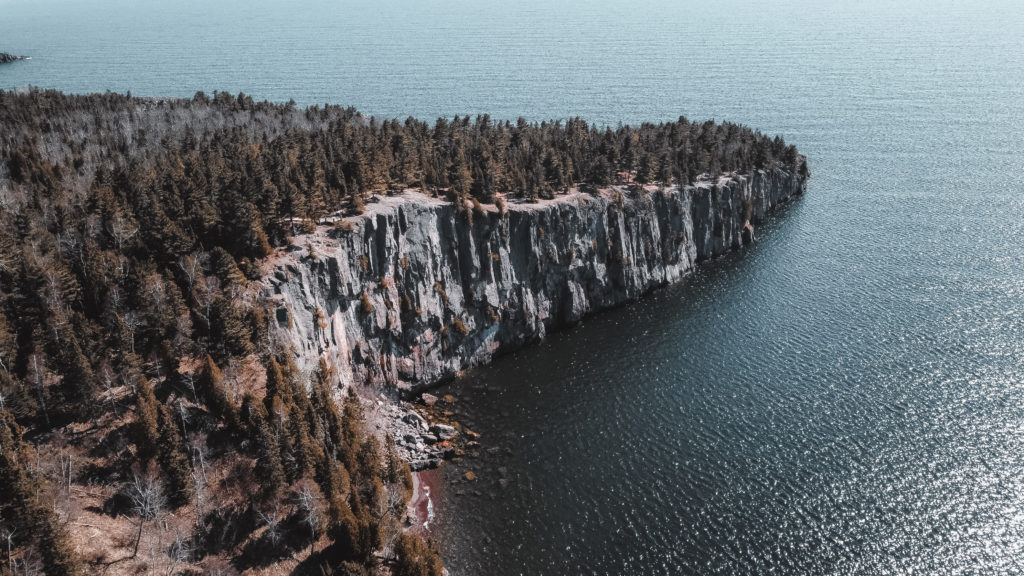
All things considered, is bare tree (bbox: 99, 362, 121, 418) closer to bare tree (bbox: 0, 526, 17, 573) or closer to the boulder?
bare tree (bbox: 0, 526, 17, 573)

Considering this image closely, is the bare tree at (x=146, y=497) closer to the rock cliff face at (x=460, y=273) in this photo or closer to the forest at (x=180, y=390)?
the forest at (x=180, y=390)

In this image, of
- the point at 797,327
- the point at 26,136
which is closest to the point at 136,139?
the point at 26,136

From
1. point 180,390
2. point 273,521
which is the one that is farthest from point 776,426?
point 180,390

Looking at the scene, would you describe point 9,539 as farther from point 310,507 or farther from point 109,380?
point 310,507

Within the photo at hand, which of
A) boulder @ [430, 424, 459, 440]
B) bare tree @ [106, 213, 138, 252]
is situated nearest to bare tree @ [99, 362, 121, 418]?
bare tree @ [106, 213, 138, 252]

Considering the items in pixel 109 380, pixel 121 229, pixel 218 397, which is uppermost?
pixel 121 229

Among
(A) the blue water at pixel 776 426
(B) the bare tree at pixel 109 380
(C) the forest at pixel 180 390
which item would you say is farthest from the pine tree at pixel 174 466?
(A) the blue water at pixel 776 426

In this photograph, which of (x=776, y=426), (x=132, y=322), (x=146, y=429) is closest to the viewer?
(x=146, y=429)
